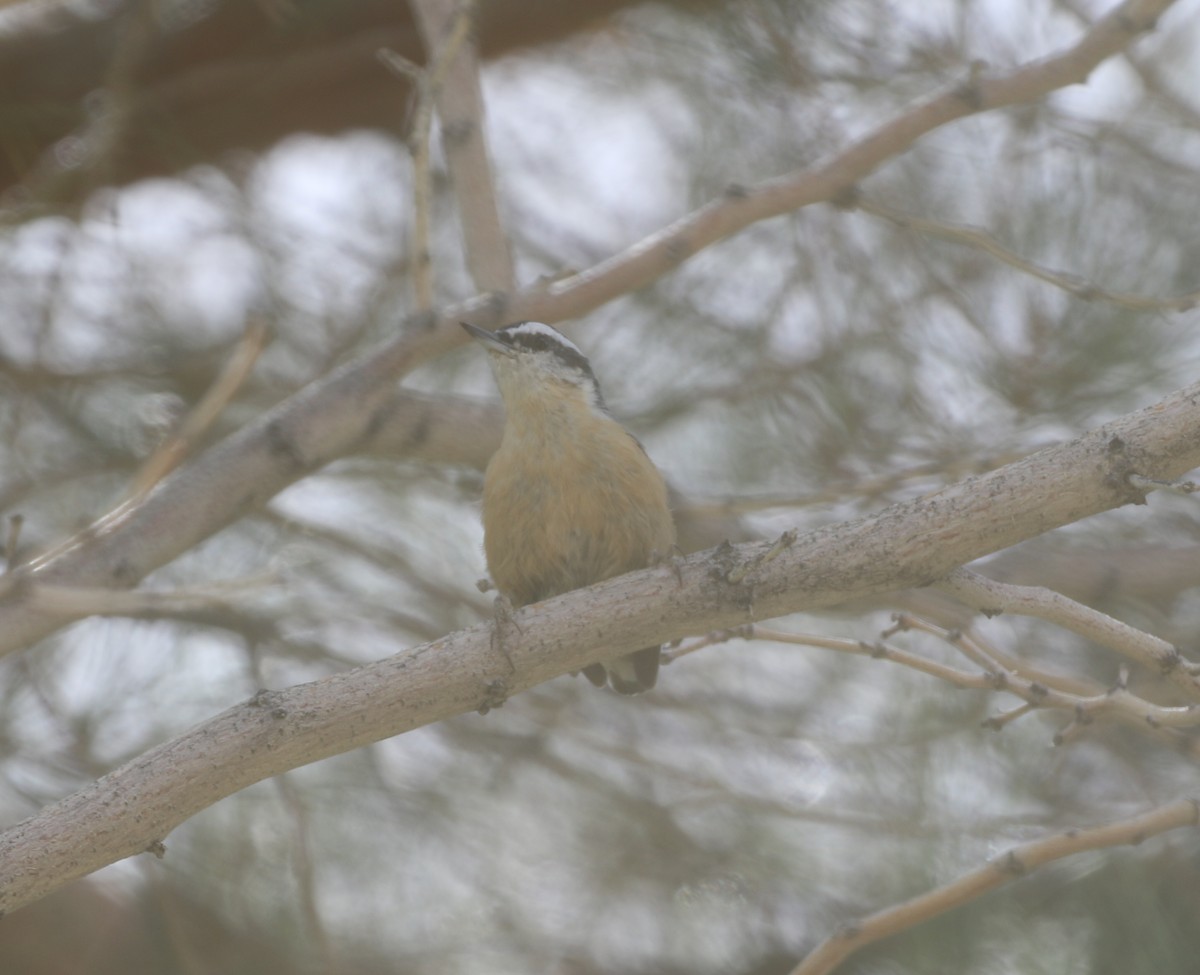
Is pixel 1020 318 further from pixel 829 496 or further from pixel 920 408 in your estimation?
pixel 829 496

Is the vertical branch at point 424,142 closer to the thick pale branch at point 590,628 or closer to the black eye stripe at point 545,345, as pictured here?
the black eye stripe at point 545,345

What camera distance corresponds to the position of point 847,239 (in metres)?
4.27

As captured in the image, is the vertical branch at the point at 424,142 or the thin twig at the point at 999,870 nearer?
the thin twig at the point at 999,870

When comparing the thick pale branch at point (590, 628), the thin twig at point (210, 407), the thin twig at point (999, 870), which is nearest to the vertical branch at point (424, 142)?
the thin twig at point (210, 407)

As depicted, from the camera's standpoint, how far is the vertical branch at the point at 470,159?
3.12 metres

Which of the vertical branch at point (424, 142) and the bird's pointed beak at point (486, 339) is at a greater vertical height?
the vertical branch at point (424, 142)

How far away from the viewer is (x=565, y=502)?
9.67ft

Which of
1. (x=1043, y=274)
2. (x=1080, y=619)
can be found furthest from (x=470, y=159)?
(x=1080, y=619)

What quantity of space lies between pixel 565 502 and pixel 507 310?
43 centimetres

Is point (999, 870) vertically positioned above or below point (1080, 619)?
below

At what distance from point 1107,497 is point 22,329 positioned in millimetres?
3317

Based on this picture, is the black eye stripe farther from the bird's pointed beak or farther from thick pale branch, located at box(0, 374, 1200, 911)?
thick pale branch, located at box(0, 374, 1200, 911)

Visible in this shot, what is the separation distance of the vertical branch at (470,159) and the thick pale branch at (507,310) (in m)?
0.23

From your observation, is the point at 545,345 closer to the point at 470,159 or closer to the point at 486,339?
the point at 486,339
